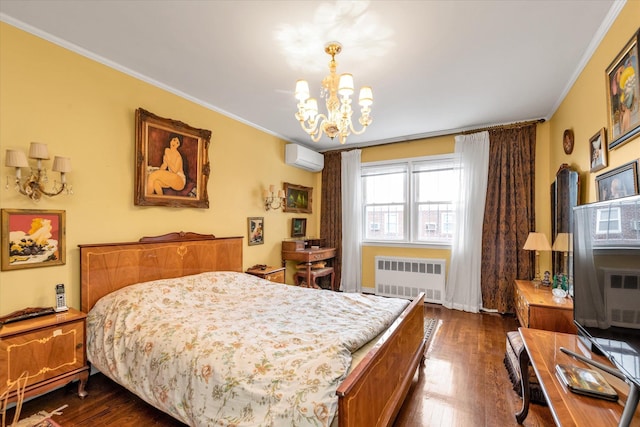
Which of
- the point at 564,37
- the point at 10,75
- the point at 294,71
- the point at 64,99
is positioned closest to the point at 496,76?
the point at 564,37

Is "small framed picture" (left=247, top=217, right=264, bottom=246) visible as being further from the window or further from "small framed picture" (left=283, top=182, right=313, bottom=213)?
the window

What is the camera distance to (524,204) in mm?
3873

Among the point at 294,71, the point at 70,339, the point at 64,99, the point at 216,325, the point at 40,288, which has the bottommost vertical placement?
the point at 70,339

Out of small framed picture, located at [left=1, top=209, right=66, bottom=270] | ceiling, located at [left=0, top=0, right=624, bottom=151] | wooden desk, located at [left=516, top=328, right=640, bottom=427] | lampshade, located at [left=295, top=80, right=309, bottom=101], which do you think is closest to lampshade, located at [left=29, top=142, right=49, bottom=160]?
small framed picture, located at [left=1, top=209, right=66, bottom=270]

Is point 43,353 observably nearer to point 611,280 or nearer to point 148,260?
point 148,260

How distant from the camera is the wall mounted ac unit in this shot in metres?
4.66

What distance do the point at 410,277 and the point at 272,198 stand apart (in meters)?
2.54

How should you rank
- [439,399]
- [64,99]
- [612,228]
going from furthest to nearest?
[64,99]
[439,399]
[612,228]

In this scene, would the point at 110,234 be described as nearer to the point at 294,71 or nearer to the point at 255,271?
the point at 255,271

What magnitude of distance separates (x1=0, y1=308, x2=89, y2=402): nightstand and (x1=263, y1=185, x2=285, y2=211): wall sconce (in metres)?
2.55

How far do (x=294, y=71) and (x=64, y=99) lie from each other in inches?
74.2

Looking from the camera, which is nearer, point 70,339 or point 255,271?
→ point 70,339

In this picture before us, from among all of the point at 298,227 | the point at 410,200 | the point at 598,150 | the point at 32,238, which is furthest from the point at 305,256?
the point at 598,150

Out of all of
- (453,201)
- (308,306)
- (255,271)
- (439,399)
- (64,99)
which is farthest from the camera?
(453,201)
